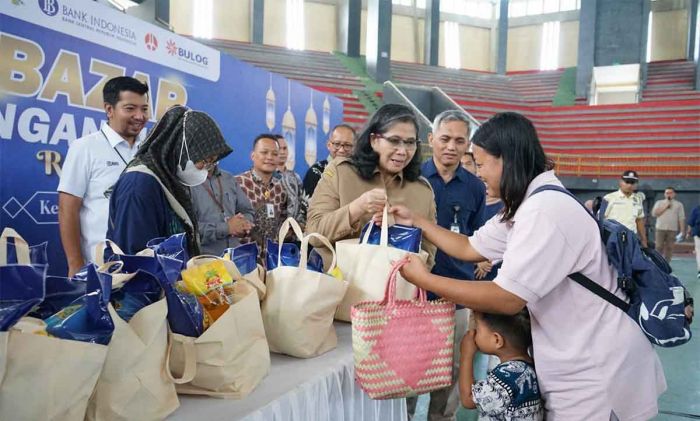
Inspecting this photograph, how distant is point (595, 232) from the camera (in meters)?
1.26

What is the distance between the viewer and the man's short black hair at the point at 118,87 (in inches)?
99.3

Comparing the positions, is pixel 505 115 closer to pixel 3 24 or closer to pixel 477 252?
pixel 477 252

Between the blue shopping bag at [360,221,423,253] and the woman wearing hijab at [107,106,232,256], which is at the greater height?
the woman wearing hijab at [107,106,232,256]

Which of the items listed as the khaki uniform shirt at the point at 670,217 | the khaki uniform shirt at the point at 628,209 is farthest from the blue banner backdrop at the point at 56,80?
the khaki uniform shirt at the point at 670,217

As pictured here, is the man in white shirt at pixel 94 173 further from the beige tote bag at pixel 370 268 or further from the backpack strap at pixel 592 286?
the backpack strap at pixel 592 286

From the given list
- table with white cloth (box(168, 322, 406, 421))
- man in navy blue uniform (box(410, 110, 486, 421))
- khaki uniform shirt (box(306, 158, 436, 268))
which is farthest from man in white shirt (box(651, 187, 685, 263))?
table with white cloth (box(168, 322, 406, 421))

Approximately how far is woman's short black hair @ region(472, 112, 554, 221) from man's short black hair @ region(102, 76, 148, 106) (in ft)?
6.15

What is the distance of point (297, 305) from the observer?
1283 millimetres

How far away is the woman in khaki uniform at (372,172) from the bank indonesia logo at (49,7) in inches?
76.1

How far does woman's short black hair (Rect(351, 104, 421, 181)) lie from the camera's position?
1794mm

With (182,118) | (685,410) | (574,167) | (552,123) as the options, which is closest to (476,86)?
Answer: (552,123)

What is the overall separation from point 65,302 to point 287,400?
0.49 m

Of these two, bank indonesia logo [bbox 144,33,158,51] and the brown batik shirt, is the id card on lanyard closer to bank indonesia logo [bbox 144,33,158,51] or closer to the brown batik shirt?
the brown batik shirt

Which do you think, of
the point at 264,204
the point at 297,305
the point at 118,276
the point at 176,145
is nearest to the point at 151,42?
the point at 264,204
